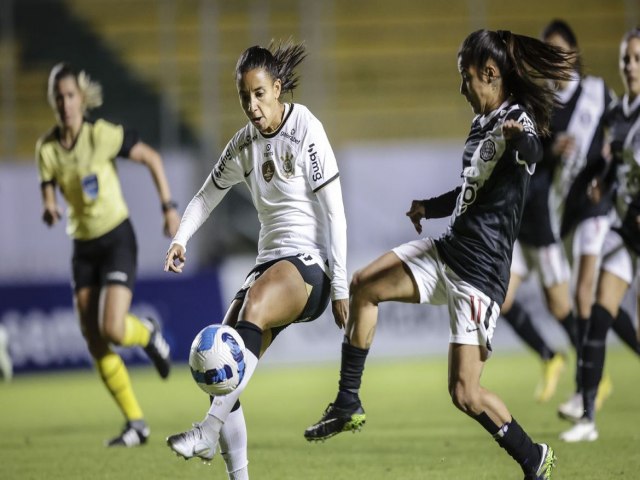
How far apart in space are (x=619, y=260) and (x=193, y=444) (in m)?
3.80

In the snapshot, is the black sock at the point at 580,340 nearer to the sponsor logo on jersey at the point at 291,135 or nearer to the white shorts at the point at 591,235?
the white shorts at the point at 591,235

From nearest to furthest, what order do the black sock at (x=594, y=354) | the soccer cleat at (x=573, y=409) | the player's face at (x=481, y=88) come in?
1. the player's face at (x=481, y=88)
2. the black sock at (x=594, y=354)
3. the soccer cleat at (x=573, y=409)

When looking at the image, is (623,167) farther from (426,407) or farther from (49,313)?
(49,313)

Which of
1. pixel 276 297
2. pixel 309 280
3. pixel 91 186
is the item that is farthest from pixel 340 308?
pixel 91 186

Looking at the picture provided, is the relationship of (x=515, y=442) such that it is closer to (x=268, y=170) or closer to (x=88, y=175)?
(x=268, y=170)

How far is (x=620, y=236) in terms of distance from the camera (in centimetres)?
742

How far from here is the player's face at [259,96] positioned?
5242 millimetres

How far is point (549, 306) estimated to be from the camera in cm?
880

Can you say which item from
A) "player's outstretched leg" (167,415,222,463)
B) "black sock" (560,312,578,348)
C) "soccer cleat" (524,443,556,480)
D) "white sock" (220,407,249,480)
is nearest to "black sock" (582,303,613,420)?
"black sock" (560,312,578,348)

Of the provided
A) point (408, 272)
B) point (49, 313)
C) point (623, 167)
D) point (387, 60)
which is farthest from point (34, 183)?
point (408, 272)

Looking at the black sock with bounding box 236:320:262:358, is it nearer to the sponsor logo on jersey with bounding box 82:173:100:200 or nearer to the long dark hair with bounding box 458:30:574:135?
the long dark hair with bounding box 458:30:574:135

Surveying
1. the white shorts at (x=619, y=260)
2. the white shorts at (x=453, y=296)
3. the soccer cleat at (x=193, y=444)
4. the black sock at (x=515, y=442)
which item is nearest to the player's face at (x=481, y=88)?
the white shorts at (x=453, y=296)

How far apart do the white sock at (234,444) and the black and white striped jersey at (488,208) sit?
1.23m

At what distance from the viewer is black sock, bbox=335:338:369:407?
5371mm
